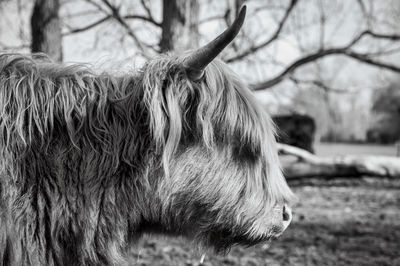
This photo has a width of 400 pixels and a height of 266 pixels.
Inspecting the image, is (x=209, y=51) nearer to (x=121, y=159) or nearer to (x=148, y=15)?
(x=121, y=159)

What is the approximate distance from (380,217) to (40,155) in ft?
25.0

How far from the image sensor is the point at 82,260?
204 centimetres

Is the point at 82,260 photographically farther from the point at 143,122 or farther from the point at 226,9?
the point at 226,9

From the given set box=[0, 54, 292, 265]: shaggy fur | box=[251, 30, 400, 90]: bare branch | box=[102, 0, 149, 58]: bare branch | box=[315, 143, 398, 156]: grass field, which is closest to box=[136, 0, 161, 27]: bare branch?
box=[102, 0, 149, 58]: bare branch

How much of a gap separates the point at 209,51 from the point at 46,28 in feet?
17.8

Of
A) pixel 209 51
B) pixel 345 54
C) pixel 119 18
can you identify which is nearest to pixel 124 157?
pixel 209 51

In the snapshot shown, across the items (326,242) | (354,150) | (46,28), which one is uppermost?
(46,28)

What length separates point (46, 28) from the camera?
672cm

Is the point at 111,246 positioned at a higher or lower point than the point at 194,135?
lower

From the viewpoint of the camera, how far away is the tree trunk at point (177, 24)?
18.7ft

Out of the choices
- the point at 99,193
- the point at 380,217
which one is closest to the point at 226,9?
the point at 380,217

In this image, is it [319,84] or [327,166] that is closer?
[319,84]

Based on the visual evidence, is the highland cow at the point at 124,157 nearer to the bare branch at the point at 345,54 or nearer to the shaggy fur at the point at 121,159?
the shaggy fur at the point at 121,159

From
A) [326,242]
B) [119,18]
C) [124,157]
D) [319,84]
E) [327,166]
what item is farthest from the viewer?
[327,166]
